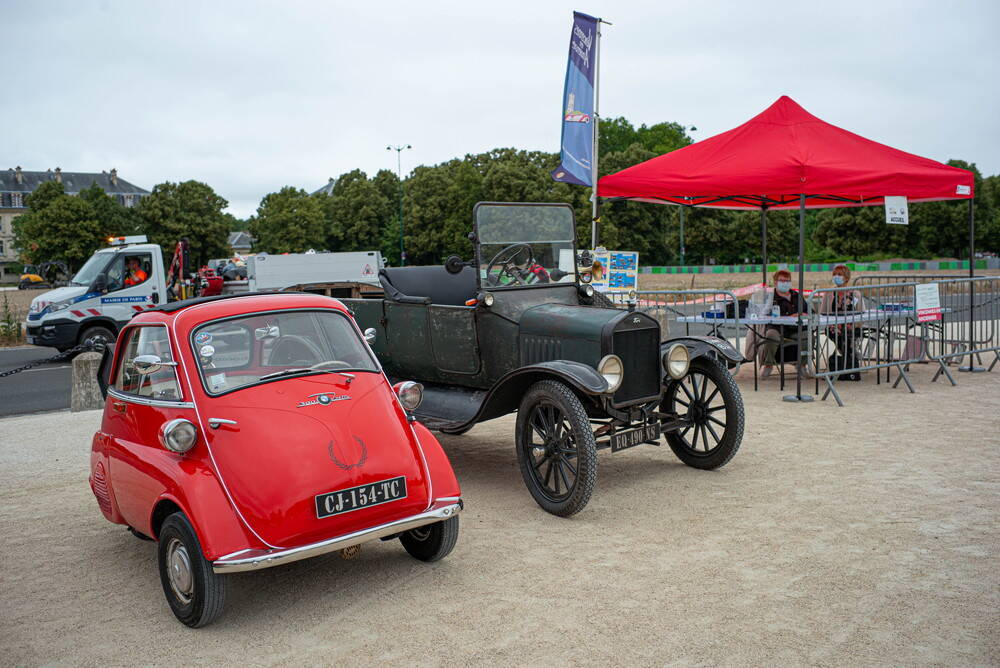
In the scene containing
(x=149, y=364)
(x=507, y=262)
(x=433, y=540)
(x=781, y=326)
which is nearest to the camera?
(x=149, y=364)

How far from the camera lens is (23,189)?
105 metres

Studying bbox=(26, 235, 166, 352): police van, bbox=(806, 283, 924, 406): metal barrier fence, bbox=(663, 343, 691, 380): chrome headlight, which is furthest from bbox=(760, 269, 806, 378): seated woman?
bbox=(26, 235, 166, 352): police van

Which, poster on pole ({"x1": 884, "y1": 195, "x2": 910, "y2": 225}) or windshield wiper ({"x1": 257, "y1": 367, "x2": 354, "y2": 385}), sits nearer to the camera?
windshield wiper ({"x1": 257, "y1": 367, "x2": 354, "y2": 385})

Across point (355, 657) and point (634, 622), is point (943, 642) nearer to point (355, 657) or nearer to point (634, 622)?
point (634, 622)

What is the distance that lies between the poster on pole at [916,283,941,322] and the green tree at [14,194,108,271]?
60623 millimetres

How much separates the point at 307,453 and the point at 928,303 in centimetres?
897

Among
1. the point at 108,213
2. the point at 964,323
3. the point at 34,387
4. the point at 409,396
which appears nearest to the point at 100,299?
the point at 34,387

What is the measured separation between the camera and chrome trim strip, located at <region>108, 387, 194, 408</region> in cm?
420

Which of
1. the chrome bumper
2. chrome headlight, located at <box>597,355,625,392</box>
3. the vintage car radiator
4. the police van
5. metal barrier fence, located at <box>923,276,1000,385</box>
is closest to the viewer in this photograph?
the chrome bumper

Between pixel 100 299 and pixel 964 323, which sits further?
pixel 100 299

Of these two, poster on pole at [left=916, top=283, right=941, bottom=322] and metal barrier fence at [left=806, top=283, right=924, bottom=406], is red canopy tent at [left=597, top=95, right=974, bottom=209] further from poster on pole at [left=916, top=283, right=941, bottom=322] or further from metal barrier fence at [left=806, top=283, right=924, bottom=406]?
metal barrier fence at [left=806, top=283, right=924, bottom=406]

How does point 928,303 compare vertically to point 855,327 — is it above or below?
above

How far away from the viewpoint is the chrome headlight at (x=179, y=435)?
3.93 m

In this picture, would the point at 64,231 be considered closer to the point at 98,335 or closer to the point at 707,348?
the point at 98,335
